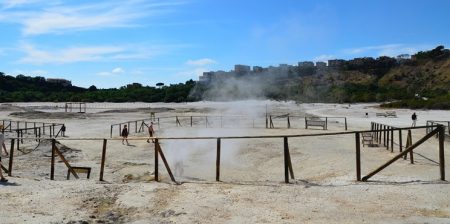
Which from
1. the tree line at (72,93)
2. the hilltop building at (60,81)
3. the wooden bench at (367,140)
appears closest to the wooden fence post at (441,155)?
the wooden bench at (367,140)

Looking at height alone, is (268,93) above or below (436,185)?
Result: above

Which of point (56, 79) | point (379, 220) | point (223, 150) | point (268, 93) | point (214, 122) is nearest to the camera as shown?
point (379, 220)

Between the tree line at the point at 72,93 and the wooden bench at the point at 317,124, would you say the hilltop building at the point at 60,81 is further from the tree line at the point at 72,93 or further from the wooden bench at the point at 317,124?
the wooden bench at the point at 317,124

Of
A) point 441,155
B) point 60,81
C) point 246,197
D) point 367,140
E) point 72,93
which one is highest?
point 60,81

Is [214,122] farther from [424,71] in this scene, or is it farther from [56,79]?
[56,79]

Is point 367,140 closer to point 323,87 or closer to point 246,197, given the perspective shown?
point 246,197

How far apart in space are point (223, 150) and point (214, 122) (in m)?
19.5

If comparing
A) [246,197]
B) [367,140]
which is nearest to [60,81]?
[367,140]

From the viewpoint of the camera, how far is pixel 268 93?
32.0 metres

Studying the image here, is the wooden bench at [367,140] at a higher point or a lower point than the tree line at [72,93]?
lower

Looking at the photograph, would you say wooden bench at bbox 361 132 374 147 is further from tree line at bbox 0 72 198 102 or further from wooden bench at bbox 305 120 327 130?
tree line at bbox 0 72 198 102

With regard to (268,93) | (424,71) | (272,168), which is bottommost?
(272,168)

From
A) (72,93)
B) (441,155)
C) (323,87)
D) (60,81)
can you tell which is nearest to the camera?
(441,155)

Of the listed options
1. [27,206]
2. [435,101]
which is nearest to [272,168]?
[27,206]
